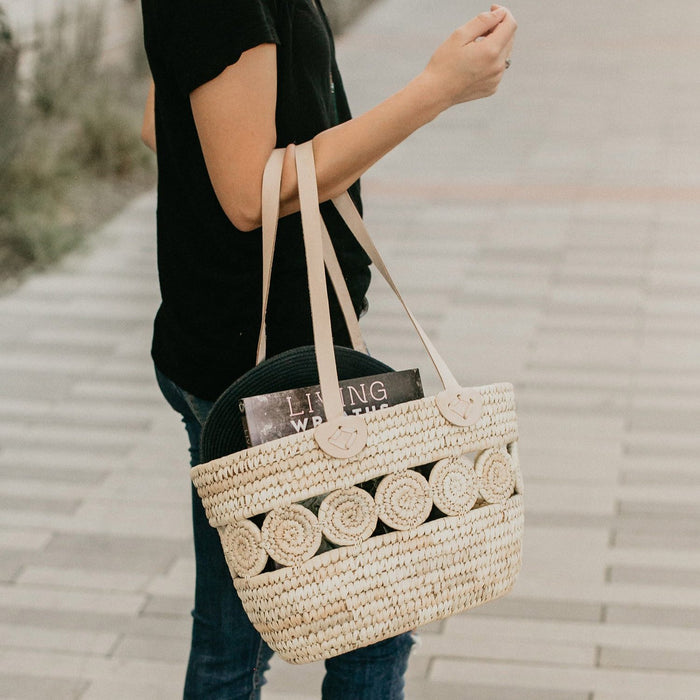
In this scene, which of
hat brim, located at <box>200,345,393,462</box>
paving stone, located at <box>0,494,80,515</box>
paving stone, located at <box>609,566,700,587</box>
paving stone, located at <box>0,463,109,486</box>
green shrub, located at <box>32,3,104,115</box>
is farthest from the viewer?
green shrub, located at <box>32,3,104,115</box>

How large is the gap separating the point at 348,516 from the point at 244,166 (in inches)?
17.7

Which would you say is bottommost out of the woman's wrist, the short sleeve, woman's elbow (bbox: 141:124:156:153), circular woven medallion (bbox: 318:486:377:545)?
circular woven medallion (bbox: 318:486:377:545)

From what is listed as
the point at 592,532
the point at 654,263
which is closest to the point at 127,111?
the point at 654,263

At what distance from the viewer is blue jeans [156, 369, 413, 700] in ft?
5.93

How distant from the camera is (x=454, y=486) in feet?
5.25

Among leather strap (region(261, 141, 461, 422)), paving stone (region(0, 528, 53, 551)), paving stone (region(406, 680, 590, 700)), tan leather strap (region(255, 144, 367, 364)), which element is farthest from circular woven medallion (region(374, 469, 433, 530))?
paving stone (region(0, 528, 53, 551))

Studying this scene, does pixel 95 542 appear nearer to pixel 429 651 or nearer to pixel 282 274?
pixel 429 651

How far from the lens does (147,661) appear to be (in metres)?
2.84

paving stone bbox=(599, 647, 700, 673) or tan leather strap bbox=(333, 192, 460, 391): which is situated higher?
tan leather strap bbox=(333, 192, 460, 391)

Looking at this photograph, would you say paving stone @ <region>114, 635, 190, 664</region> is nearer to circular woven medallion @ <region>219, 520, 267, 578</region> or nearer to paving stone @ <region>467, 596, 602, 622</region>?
paving stone @ <region>467, 596, 602, 622</region>

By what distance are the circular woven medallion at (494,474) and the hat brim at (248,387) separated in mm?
225

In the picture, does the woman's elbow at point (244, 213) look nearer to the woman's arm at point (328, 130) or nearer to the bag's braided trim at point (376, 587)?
the woman's arm at point (328, 130)

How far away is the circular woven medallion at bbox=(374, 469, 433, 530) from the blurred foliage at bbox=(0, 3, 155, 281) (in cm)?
450

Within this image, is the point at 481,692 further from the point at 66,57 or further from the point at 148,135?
the point at 66,57
